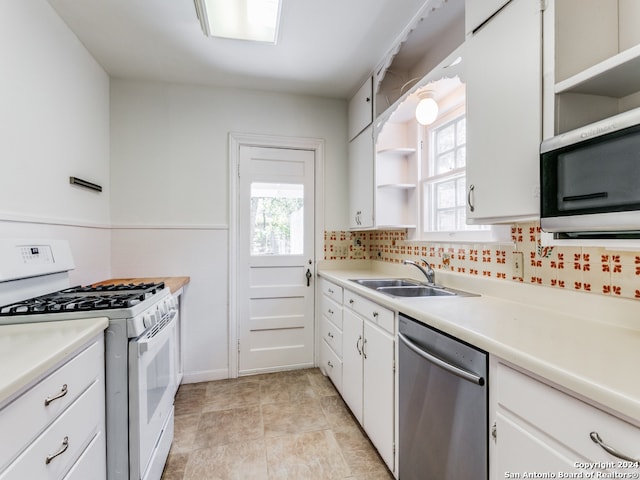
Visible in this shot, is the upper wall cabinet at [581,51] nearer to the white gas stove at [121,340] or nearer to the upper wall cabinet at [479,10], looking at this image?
the upper wall cabinet at [479,10]

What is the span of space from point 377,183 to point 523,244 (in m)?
1.17

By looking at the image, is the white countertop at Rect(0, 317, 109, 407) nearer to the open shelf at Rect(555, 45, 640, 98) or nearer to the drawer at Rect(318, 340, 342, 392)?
the drawer at Rect(318, 340, 342, 392)

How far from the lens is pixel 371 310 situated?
1795 millimetres

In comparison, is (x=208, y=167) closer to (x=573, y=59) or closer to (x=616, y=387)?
(x=573, y=59)

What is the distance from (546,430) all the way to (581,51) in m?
1.22

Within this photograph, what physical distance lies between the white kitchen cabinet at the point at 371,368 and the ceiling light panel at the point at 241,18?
5.74 feet

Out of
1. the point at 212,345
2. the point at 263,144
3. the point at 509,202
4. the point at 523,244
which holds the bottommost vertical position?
the point at 212,345

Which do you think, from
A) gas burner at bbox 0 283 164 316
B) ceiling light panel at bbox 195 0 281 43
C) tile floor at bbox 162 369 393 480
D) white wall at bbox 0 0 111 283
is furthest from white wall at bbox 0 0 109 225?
tile floor at bbox 162 369 393 480

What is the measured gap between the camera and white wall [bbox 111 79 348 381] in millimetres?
2615

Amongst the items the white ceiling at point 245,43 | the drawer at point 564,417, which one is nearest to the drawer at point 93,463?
the drawer at point 564,417

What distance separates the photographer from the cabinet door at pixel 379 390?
1.59m

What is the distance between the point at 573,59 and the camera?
42.9 inches

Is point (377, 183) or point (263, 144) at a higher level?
point (263, 144)

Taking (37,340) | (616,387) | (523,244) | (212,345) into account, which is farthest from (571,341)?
(212,345)
